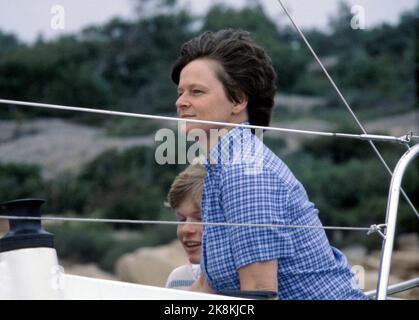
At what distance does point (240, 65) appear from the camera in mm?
1928

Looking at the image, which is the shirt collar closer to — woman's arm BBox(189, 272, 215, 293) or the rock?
woman's arm BBox(189, 272, 215, 293)

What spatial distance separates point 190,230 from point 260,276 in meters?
0.54

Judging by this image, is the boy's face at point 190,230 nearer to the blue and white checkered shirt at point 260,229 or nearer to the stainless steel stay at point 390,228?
the blue and white checkered shirt at point 260,229

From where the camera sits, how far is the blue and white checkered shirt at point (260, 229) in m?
1.75

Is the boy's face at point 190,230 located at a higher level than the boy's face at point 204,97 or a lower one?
lower

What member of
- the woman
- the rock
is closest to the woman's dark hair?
the woman

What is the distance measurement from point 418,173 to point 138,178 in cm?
331

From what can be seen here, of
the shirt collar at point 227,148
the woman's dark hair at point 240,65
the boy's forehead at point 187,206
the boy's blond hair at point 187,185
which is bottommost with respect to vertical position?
the boy's forehead at point 187,206

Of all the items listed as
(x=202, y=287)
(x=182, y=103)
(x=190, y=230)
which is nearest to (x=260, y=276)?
(x=202, y=287)

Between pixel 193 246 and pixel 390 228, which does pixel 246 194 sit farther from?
pixel 193 246

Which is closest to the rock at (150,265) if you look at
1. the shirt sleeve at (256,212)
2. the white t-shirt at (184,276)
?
the white t-shirt at (184,276)
